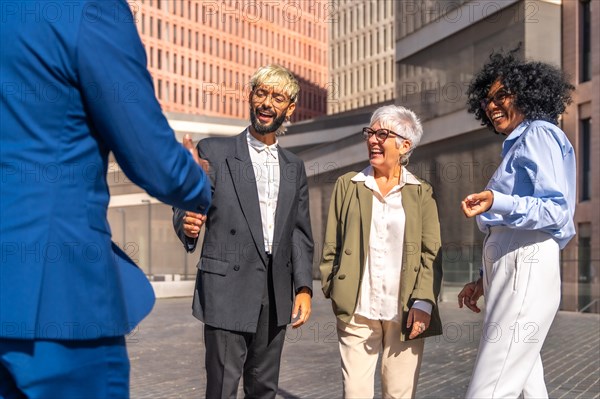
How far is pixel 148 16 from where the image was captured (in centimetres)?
10862

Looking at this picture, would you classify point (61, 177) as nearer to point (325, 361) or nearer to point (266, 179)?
point (266, 179)

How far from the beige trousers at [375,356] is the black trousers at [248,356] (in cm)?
55

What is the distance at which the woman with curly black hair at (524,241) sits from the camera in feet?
12.5

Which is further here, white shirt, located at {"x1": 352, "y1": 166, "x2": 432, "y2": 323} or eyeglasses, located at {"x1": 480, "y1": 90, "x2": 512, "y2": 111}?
white shirt, located at {"x1": 352, "y1": 166, "x2": 432, "y2": 323}

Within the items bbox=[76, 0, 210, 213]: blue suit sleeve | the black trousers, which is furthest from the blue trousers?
the black trousers

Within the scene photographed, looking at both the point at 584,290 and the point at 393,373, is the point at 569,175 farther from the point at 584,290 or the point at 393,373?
the point at 584,290

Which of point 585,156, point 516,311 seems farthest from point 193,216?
point 585,156

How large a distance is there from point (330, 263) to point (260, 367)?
2.69 ft

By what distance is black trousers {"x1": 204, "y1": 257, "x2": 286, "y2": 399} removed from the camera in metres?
4.22

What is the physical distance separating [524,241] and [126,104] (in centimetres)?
226

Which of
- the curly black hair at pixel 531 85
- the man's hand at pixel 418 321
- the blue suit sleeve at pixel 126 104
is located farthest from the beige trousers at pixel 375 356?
the blue suit sleeve at pixel 126 104

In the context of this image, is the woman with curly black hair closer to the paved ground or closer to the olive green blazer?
the olive green blazer

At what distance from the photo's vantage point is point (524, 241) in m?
3.97

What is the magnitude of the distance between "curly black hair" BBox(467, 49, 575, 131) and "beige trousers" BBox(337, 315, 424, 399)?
1.16m
